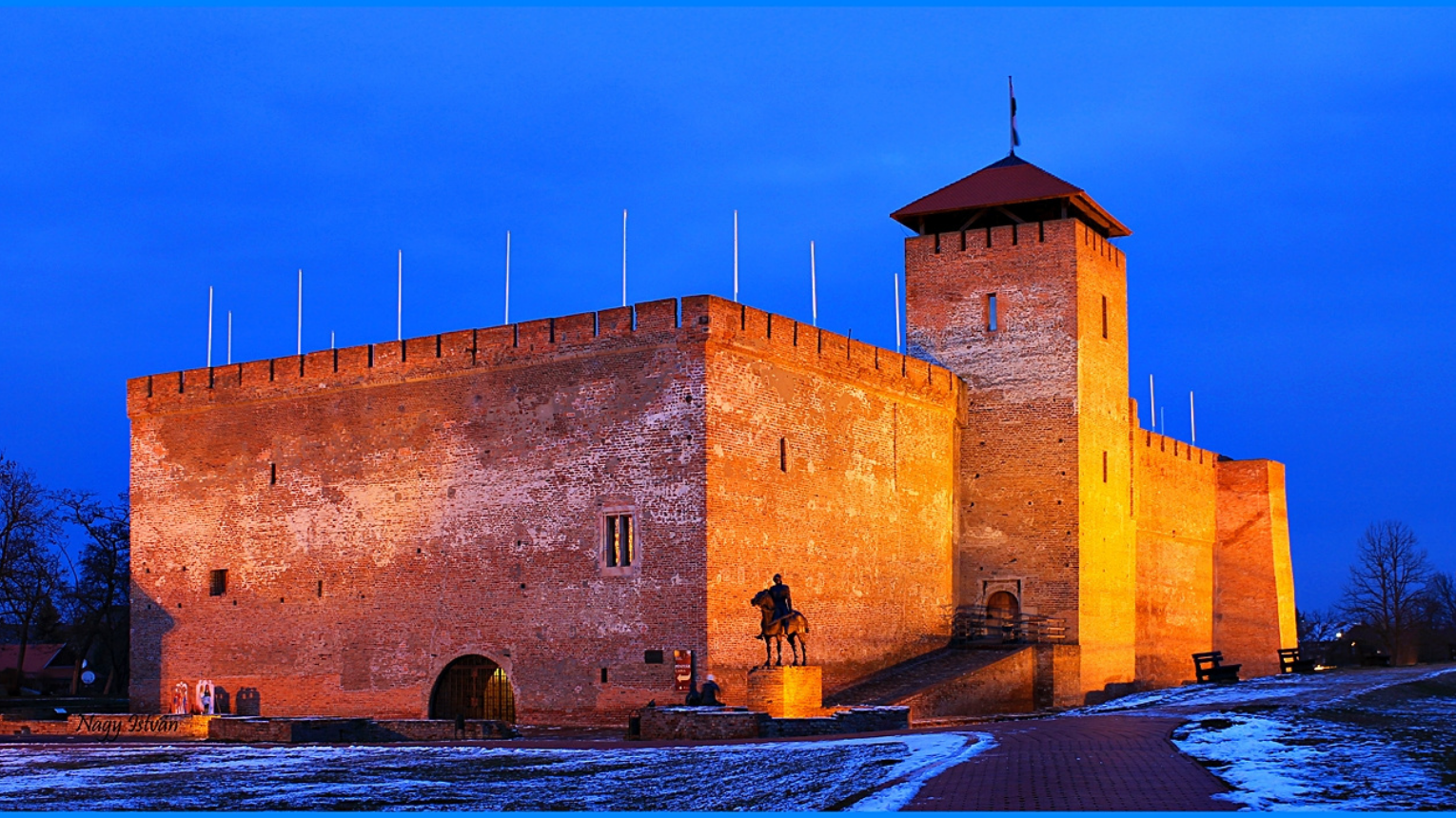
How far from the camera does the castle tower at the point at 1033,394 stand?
3250 cm

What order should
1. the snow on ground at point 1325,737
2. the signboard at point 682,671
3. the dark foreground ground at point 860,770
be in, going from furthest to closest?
the signboard at point 682,671 → the dark foreground ground at point 860,770 → the snow on ground at point 1325,737

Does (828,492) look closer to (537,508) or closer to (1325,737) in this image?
(537,508)

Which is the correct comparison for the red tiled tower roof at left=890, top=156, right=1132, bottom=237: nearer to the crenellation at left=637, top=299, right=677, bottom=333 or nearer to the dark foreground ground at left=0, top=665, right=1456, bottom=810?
the crenellation at left=637, top=299, right=677, bottom=333

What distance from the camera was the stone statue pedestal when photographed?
2208cm

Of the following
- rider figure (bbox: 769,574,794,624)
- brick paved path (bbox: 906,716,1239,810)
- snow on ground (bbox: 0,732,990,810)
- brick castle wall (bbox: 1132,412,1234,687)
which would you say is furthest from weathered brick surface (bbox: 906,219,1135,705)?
snow on ground (bbox: 0,732,990,810)

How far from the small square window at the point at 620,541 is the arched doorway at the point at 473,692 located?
3061mm

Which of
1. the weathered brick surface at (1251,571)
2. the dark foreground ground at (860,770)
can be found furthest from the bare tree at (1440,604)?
the dark foreground ground at (860,770)


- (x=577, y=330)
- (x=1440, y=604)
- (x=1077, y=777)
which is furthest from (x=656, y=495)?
(x=1440, y=604)

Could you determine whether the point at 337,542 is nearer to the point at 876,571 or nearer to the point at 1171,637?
the point at 876,571

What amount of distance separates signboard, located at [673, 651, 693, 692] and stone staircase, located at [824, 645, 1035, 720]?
9.97ft

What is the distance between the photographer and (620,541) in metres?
26.3

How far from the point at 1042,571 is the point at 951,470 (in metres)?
2.79

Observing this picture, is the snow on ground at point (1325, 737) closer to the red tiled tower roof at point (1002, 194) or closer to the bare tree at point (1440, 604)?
the red tiled tower roof at point (1002, 194)

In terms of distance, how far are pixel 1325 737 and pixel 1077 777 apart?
470 cm
